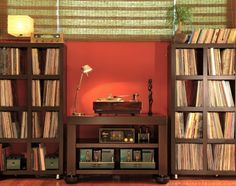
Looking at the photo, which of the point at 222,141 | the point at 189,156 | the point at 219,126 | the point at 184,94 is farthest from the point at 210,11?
the point at 189,156

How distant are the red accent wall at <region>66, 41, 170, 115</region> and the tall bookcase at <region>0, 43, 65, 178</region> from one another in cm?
41

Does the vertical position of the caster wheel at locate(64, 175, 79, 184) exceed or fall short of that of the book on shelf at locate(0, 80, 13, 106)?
it falls short

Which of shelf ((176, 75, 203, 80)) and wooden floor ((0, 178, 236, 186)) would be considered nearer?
wooden floor ((0, 178, 236, 186))

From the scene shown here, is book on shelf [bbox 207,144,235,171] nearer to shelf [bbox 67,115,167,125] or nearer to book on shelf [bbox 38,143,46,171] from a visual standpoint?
shelf [bbox 67,115,167,125]

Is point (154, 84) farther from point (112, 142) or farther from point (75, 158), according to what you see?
point (75, 158)

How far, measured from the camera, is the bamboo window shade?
4.50 m

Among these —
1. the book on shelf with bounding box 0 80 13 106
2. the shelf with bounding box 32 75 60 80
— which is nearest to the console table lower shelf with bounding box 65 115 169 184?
the shelf with bounding box 32 75 60 80

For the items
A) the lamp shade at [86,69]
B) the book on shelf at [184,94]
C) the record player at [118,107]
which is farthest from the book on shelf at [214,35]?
the lamp shade at [86,69]

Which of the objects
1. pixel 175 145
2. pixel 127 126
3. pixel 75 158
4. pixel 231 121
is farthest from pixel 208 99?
pixel 75 158

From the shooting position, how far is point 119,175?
4.20 m

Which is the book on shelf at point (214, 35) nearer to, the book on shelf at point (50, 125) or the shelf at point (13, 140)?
the book on shelf at point (50, 125)

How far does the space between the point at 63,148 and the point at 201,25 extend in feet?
7.01

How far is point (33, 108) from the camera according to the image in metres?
4.09

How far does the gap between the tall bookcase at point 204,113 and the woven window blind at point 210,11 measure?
494 millimetres
